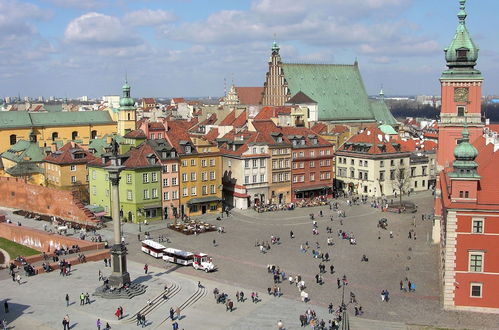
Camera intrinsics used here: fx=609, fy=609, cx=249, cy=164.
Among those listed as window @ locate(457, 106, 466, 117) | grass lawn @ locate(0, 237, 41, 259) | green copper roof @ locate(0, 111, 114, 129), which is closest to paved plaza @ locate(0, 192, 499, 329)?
grass lawn @ locate(0, 237, 41, 259)

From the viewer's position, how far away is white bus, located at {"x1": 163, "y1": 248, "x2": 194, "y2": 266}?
53.7 meters

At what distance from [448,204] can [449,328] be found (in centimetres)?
861

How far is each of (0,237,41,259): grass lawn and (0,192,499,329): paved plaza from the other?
7.97 metres

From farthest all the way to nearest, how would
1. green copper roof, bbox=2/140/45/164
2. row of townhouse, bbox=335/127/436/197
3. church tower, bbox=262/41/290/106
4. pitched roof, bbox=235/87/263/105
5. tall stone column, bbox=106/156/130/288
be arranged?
pitched roof, bbox=235/87/263/105 < church tower, bbox=262/41/290/106 < row of townhouse, bbox=335/127/436/197 < green copper roof, bbox=2/140/45/164 < tall stone column, bbox=106/156/130/288

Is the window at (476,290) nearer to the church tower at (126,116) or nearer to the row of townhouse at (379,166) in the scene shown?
the row of townhouse at (379,166)

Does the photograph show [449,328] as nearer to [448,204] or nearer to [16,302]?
[448,204]

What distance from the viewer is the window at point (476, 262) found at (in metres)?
42.1

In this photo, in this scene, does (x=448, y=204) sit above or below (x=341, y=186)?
above

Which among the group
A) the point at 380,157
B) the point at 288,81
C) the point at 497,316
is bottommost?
the point at 497,316

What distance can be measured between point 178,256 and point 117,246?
963 cm

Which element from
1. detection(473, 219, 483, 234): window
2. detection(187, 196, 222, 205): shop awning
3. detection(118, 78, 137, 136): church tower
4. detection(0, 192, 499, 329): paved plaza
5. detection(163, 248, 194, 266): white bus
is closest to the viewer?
detection(0, 192, 499, 329): paved plaza

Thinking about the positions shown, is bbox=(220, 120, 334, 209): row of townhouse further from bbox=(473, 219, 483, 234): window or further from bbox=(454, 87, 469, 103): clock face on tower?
bbox=(473, 219, 483, 234): window

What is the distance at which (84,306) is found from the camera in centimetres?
4303

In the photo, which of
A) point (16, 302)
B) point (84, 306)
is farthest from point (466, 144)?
point (16, 302)
